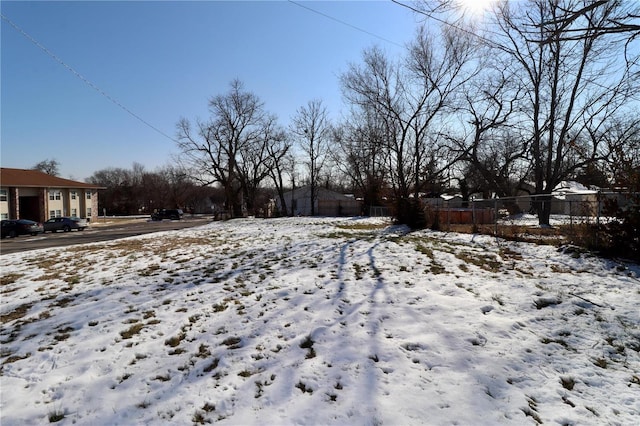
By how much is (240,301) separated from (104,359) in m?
2.15

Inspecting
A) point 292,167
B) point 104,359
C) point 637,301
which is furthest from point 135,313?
point 292,167

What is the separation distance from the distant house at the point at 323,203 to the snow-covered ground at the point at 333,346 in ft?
132

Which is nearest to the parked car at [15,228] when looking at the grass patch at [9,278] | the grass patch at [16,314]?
the grass patch at [9,278]

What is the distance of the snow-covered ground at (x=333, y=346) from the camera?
9.66ft

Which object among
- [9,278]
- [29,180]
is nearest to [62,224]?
[29,180]

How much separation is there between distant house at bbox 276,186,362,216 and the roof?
2675 cm

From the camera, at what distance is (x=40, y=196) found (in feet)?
120

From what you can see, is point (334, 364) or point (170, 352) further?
point (170, 352)

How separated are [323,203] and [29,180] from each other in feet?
113

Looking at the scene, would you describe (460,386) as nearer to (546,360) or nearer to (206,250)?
(546,360)

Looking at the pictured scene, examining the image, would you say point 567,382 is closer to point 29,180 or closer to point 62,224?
point 62,224

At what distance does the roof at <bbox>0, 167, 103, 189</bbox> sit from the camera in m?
33.8

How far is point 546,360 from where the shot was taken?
11.7 feet

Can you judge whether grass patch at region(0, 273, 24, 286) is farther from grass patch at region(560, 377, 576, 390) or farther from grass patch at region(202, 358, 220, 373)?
grass patch at region(560, 377, 576, 390)
